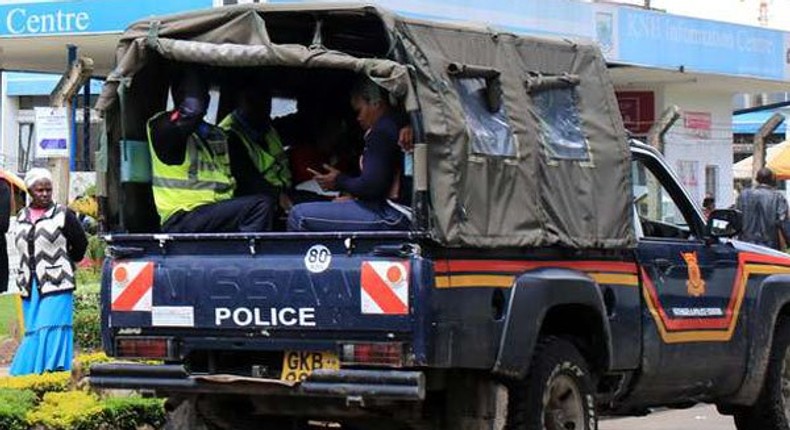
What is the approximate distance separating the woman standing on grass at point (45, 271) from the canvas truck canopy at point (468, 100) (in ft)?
10.2

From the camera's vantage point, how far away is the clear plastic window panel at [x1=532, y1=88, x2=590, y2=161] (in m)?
7.99

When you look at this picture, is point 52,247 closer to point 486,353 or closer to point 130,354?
point 130,354

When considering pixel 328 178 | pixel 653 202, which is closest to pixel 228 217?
pixel 328 178

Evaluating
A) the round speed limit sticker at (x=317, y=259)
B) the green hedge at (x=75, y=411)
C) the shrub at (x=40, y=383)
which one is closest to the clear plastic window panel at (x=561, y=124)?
the round speed limit sticker at (x=317, y=259)

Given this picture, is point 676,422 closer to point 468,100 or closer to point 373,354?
point 468,100

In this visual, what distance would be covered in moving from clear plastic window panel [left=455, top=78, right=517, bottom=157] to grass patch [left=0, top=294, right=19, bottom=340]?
995 cm

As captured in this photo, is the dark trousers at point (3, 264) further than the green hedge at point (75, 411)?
Yes

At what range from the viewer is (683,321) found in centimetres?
892

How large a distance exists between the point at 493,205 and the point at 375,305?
0.86 meters

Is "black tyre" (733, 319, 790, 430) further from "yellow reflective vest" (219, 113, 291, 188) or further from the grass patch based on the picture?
the grass patch

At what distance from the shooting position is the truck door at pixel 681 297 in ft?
28.6

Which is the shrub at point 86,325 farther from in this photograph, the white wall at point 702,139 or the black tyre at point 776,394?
the white wall at point 702,139

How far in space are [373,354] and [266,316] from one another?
61cm

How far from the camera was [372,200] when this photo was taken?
755cm
